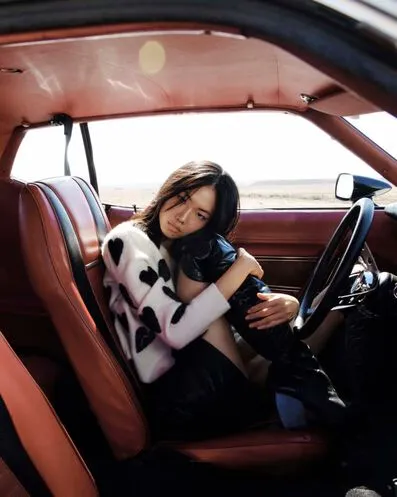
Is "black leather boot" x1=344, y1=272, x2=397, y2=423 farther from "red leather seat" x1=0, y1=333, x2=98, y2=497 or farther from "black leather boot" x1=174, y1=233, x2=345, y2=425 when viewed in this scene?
"red leather seat" x1=0, y1=333, x2=98, y2=497

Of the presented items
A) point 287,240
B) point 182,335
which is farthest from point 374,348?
point 287,240

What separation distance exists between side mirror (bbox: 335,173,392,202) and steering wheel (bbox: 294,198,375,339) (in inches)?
11.8

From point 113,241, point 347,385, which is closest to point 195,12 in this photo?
point 113,241

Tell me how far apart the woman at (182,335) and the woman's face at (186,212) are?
3.7 inches

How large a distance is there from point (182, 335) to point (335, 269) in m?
0.54

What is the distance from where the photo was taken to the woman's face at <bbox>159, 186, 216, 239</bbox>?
1722 mm

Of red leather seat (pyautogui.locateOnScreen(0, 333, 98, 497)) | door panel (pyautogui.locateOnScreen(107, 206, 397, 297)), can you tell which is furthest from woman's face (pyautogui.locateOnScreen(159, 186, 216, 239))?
door panel (pyautogui.locateOnScreen(107, 206, 397, 297))

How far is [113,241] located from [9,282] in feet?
2.82

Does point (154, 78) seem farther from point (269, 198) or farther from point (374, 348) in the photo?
point (269, 198)

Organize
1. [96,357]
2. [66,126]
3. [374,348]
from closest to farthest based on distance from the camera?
[96,357]
[374,348]
[66,126]

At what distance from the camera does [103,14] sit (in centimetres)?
85

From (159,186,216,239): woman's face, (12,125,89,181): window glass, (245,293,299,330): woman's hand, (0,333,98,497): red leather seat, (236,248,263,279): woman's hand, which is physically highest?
(12,125,89,181): window glass

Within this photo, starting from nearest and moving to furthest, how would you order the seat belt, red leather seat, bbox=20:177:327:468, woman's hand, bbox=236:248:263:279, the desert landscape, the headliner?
the headliner → red leather seat, bbox=20:177:327:468 → woman's hand, bbox=236:248:263:279 → the seat belt → the desert landscape

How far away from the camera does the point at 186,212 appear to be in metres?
1.73
